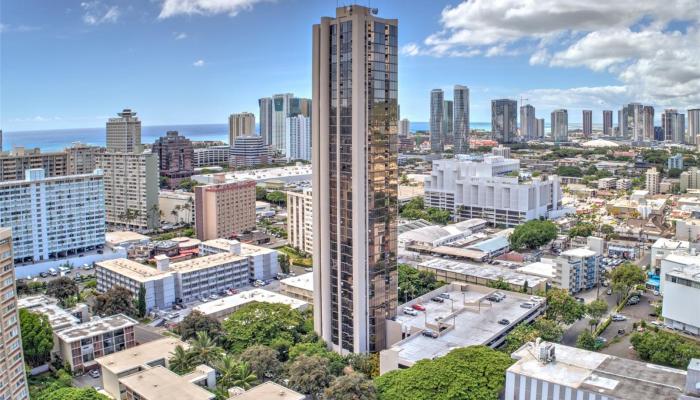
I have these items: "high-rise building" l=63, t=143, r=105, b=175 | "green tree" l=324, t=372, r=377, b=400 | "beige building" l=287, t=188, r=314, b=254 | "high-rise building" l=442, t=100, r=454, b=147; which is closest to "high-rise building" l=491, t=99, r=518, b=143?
"high-rise building" l=442, t=100, r=454, b=147

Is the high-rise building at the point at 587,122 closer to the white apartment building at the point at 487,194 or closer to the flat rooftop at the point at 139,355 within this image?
the white apartment building at the point at 487,194

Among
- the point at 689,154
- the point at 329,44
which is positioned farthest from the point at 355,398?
the point at 689,154

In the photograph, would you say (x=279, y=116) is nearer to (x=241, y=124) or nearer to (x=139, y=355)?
(x=241, y=124)

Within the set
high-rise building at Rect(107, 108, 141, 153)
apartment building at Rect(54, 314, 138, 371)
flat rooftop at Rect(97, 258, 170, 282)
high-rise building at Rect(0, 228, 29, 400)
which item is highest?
high-rise building at Rect(107, 108, 141, 153)

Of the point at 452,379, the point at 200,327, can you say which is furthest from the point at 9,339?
the point at 452,379

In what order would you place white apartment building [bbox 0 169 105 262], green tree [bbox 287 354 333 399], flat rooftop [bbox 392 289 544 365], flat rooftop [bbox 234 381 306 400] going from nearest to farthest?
flat rooftop [bbox 234 381 306 400], green tree [bbox 287 354 333 399], flat rooftop [bbox 392 289 544 365], white apartment building [bbox 0 169 105 262]

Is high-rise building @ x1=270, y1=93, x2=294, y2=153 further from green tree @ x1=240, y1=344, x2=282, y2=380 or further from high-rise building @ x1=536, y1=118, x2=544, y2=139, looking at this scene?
green tree @ x1=240, y1=344, x2=282, y2=380
